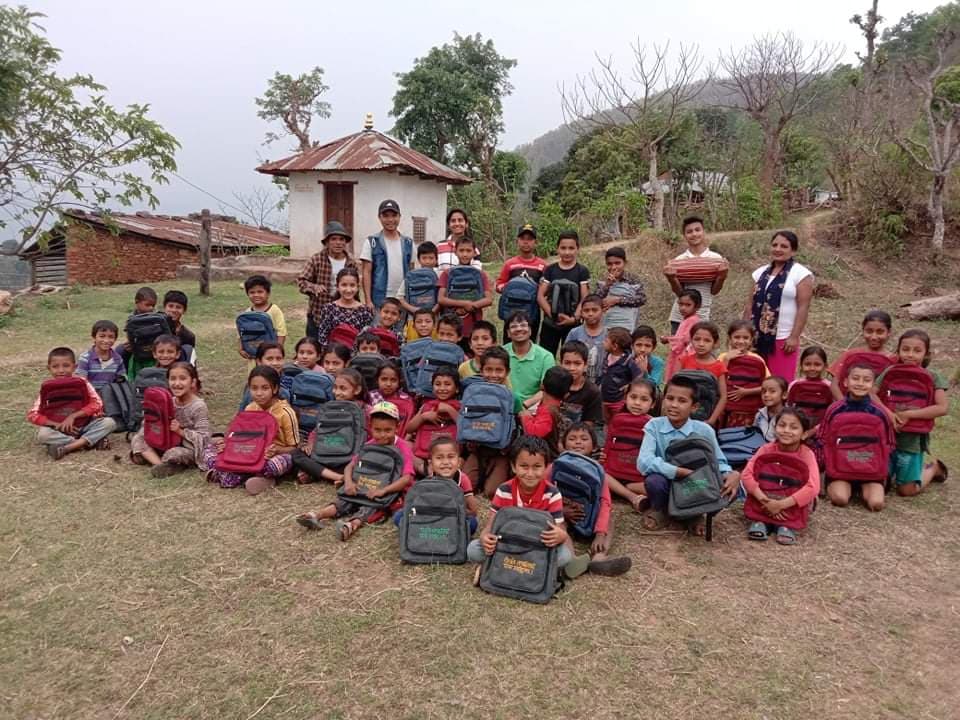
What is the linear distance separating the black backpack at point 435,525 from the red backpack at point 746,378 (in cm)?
218

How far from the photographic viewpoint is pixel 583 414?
4.67 m

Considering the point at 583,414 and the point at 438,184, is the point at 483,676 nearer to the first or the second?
the point at 583,414

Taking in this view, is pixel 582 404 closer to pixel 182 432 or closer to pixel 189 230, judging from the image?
pixel 182 432

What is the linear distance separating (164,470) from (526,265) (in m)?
3.10

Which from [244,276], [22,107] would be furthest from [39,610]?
[244,276]

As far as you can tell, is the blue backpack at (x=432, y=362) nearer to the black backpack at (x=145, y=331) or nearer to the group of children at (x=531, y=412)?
the group of children at (x=531, y=412)

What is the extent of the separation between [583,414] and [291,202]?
52.7 ft

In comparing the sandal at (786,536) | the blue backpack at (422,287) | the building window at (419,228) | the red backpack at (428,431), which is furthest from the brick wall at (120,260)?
the sandal at (786,536)

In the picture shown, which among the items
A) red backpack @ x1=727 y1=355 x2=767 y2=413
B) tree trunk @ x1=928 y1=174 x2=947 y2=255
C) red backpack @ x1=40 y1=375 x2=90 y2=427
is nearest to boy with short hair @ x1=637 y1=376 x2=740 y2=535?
red backpack @ x1=727 y1=355 x2=767 y2=413

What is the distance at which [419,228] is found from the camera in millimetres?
19641

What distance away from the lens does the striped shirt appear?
3637 millimetres

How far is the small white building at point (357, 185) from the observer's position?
18109 millimetres

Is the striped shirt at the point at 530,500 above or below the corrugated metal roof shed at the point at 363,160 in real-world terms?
below

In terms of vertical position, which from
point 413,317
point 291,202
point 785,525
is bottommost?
point 785,525
